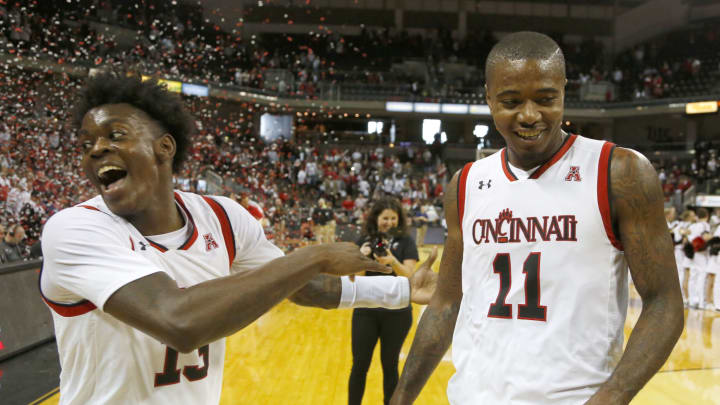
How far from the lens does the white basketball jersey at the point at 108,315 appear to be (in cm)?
148

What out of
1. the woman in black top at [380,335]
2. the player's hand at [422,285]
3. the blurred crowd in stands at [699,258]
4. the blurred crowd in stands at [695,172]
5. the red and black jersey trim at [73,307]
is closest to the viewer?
the red and black jersey trim at [73,307]

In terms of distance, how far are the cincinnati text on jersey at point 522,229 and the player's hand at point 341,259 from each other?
1.48 ft

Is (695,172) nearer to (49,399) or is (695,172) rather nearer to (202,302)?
(49,399)

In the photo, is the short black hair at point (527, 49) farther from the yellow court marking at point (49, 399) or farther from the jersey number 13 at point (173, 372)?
the yellow court marking at point (49, 399)

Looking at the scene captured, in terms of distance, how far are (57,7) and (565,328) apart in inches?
Answer: 828

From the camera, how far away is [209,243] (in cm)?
188

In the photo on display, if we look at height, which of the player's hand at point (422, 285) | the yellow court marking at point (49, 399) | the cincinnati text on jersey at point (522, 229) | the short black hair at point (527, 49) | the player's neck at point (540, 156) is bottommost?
the yellow court marking at point (49, 399)

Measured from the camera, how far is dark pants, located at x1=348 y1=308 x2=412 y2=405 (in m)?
4.12

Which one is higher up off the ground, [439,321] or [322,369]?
[439,321]

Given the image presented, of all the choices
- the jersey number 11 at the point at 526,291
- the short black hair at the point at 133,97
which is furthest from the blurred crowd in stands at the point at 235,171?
the jersey number 11 at the point at 526,291

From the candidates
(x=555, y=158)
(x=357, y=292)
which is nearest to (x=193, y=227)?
Answer: (x=357, y=292)

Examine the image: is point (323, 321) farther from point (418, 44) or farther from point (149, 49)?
point (418, 44)

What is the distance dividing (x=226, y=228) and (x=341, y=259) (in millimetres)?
577

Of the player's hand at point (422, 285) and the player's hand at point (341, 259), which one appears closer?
the player's hand at point (341, 259)
